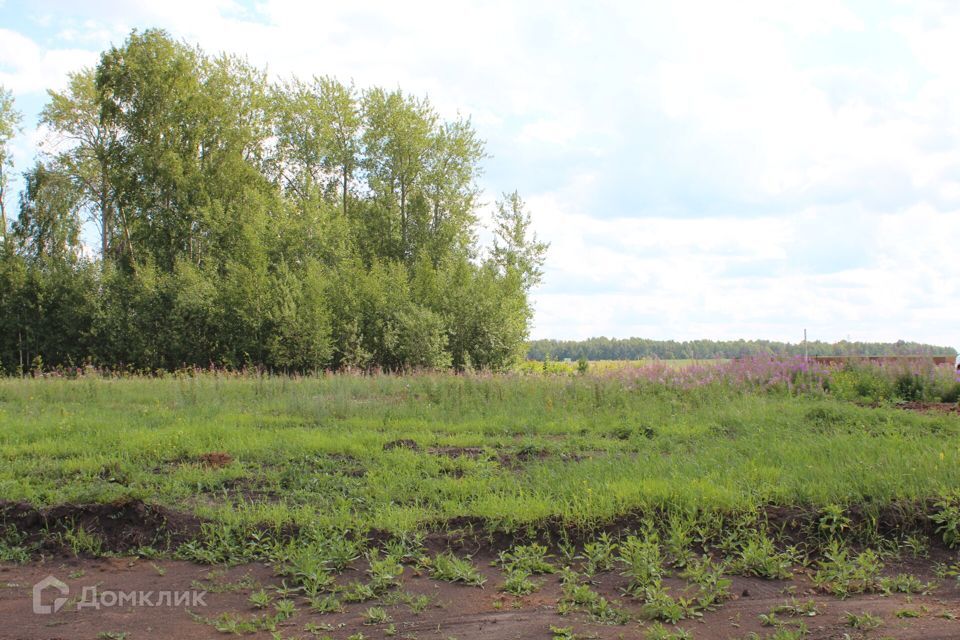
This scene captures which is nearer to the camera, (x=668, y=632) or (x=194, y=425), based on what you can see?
(x=668, y=632)

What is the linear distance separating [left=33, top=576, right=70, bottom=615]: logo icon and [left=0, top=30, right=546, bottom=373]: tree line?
18.1m

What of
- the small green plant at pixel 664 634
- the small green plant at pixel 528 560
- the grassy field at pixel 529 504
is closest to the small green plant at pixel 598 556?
the grassy field at pixel 529 504

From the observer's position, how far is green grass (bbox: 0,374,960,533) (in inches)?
247

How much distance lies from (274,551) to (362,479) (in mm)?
1892

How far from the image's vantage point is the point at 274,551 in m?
5.66

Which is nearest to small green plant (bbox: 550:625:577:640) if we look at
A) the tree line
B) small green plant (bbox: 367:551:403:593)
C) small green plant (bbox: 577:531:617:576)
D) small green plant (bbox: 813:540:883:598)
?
small green plant (bbox: 577:531:617:576)

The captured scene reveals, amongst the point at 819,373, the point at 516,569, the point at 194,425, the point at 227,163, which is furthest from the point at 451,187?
the point at 516,569

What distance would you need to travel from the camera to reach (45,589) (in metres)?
5.17

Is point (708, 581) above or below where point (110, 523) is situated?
below

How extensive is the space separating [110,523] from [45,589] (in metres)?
1.07

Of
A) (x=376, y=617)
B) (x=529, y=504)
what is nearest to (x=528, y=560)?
(x=529, y=504)

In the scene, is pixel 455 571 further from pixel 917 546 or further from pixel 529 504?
pixel 917 546

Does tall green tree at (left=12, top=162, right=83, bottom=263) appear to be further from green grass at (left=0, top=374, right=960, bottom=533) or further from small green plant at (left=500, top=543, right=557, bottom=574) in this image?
small green plant at (left=500, top=543, right=557, bottom=574)

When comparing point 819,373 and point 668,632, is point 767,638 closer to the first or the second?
point 668,632
